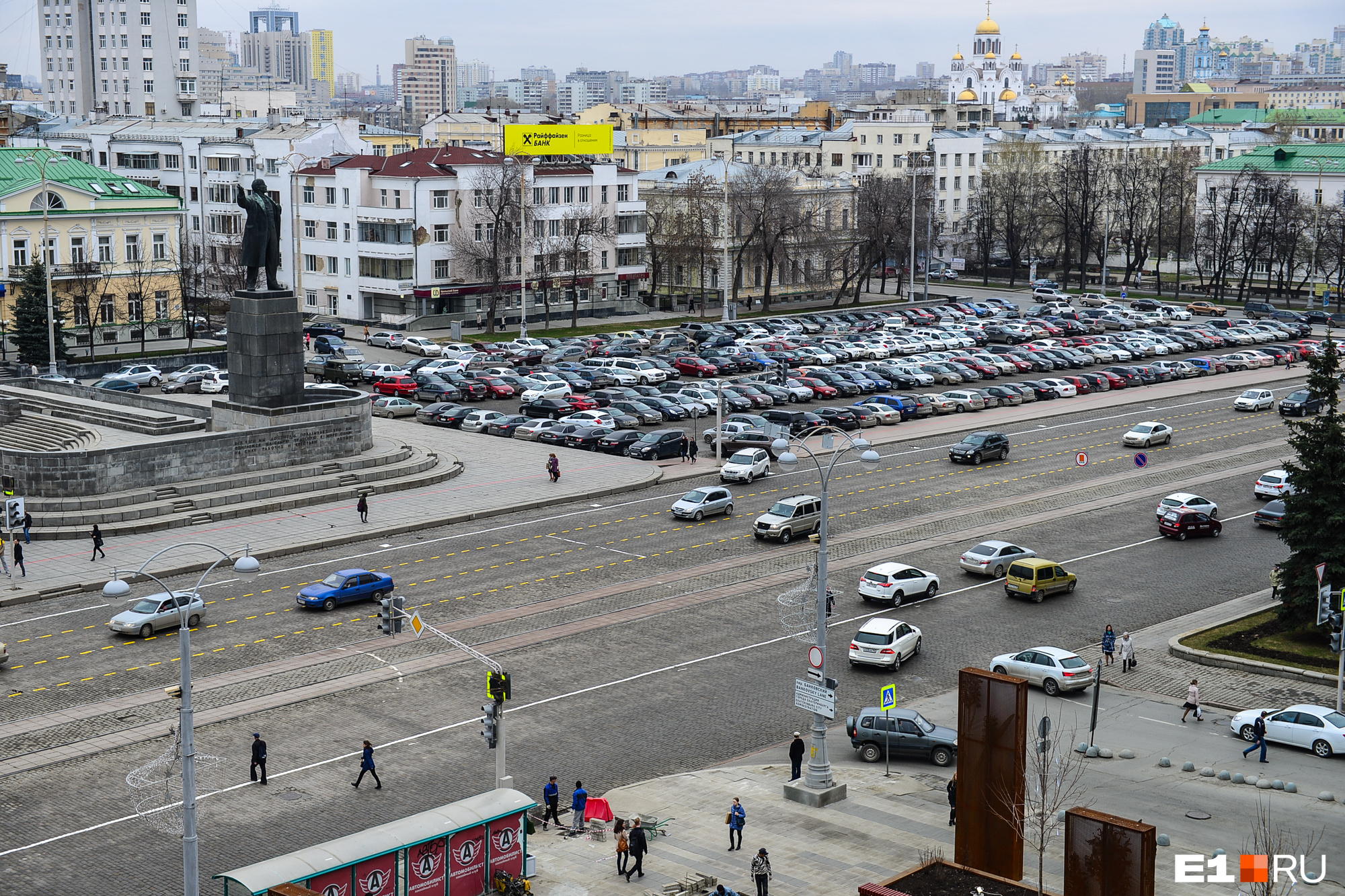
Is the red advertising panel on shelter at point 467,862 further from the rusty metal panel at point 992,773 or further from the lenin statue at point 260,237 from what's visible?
the lenin statue at point 260,237

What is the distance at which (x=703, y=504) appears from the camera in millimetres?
56000

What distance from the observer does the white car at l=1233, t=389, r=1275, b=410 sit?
80.6 meters

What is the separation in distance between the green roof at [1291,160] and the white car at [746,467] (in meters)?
91.6

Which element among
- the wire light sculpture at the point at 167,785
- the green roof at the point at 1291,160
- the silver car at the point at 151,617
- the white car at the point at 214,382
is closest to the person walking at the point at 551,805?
the wire light sculpture at the point at 167,785

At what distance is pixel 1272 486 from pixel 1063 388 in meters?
25.8

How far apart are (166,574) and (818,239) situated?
82716 mm

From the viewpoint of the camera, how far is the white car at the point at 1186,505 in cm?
5528

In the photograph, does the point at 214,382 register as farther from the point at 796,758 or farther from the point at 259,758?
the point at 796,758

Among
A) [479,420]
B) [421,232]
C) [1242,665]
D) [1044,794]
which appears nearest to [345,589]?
[1044,794]

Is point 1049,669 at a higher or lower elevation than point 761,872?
lower

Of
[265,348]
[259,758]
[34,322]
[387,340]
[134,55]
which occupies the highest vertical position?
[134,55]

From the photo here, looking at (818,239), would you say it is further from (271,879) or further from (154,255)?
(271,879)

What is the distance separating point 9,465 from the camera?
175 feet

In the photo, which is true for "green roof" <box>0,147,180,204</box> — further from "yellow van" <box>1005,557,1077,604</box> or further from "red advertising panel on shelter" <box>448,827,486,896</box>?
"red advertising panel on shelter" <box>448,827,486,896</box>
